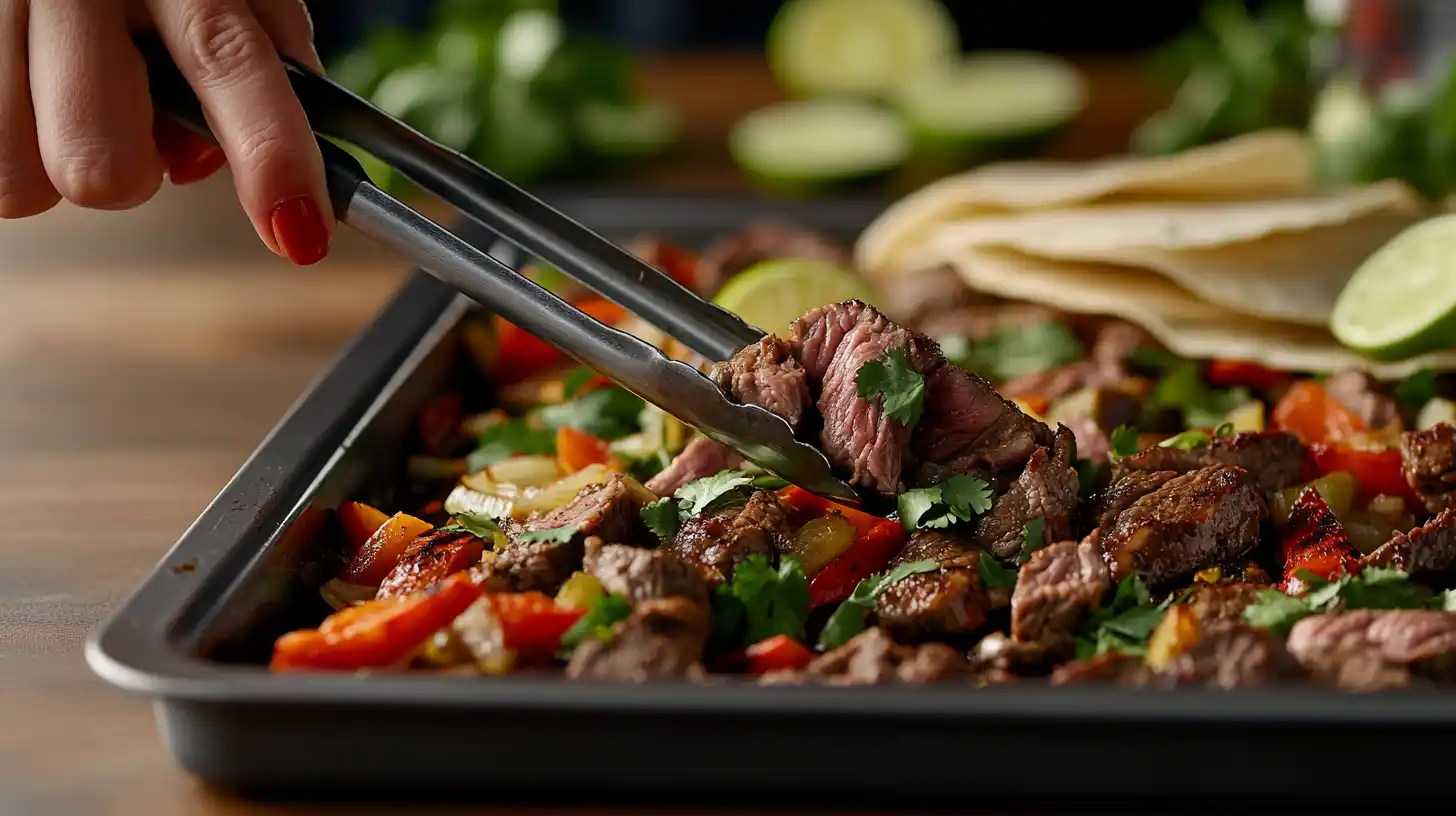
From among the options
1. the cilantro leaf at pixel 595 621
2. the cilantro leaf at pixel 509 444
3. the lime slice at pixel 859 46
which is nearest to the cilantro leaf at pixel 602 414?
the cilantro leaf at pixel 509 444

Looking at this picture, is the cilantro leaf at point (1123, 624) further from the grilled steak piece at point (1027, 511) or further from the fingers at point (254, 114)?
the fingers at point (254, 114)

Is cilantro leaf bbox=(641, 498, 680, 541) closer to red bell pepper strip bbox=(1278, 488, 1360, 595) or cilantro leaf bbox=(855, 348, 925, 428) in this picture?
cilantro leaf bbox=(855, 348, 925, 428)

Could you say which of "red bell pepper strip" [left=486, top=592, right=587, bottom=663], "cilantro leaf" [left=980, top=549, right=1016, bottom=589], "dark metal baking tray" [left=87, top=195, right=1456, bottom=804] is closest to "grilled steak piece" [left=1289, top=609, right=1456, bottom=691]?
"dark metal baking tray" [left=87, top=195, right=1456, bottom=804]

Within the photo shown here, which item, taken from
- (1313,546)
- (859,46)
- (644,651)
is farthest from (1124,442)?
(859,46)

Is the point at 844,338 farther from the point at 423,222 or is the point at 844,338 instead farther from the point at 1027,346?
the point at 1027,346

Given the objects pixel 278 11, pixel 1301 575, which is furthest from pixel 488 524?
pixel 1301 575
